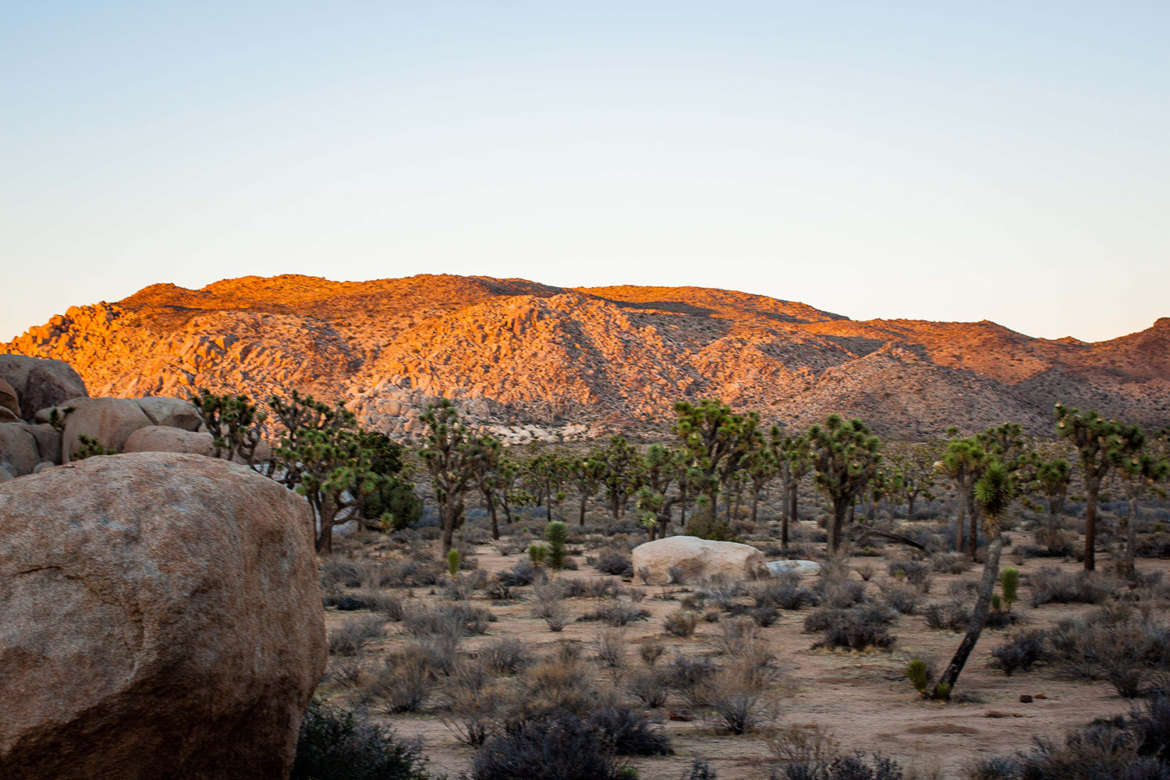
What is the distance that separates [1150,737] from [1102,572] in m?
17.6

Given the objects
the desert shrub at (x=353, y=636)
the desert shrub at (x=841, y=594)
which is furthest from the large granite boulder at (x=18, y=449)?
the desert shrub at (x=841, y=594)

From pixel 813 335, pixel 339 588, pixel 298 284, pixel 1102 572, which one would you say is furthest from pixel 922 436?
pixel 298 284

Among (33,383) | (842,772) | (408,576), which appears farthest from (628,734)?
(33,383)

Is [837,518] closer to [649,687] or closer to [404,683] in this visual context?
[649,687]

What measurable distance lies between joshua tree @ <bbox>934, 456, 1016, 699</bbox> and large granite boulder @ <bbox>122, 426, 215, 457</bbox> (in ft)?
99.0

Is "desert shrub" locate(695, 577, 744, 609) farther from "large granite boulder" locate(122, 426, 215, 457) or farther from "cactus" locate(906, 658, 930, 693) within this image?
"large granite boulder" locate(122, 426, 215, 457)

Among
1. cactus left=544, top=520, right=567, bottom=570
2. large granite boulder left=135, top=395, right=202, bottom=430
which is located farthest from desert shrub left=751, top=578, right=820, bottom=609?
large granite boulder left=135, top=395, right=202, bottom=430

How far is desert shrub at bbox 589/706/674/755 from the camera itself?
26.0ft

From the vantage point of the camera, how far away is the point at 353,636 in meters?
12.8

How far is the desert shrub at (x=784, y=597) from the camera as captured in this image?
17305 millimetres

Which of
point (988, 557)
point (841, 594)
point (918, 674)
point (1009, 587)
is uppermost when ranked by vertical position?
point (988, 557)

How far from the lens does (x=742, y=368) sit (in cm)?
9456

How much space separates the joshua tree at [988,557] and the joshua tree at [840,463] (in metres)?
16.2

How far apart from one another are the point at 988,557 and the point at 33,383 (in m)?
42.3
